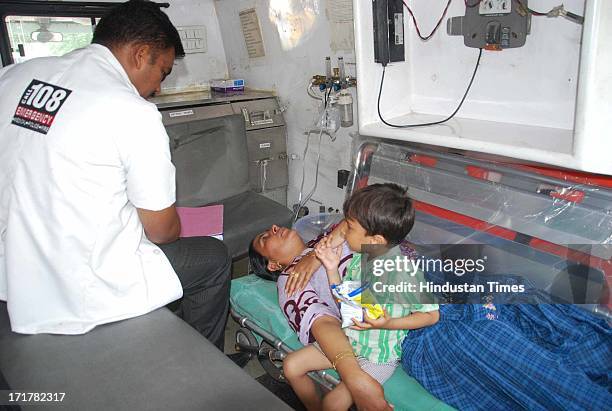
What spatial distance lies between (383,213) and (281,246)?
1.75ft

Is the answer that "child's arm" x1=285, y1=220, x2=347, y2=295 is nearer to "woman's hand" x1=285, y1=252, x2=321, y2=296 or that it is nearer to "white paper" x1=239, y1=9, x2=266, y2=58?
"woman's hand" x1=285, y1=252, x2=321, y2=296

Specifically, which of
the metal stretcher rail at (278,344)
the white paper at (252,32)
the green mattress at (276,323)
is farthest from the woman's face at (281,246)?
the white paper at (252,32)

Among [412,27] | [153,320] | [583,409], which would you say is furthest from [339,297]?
[412,27]

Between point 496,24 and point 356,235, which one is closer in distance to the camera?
point 356,235

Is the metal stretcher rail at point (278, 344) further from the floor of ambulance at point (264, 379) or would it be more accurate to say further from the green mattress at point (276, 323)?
the floor of ambulance at point (264, 379)

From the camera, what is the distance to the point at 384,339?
145 cm

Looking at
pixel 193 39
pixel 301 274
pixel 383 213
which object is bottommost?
pixel 301 274

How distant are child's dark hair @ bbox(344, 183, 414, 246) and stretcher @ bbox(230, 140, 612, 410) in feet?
1.14

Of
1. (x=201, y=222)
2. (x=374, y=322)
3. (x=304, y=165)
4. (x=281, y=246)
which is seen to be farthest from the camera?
(x=304, y=165)

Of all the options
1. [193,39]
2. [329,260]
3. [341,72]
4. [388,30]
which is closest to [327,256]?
[329,260]

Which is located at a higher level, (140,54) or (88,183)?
(140,54)

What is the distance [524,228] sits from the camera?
160 centimetres

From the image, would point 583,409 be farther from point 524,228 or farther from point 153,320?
point 153,320

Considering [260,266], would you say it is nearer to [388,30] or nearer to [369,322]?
[369,322]
